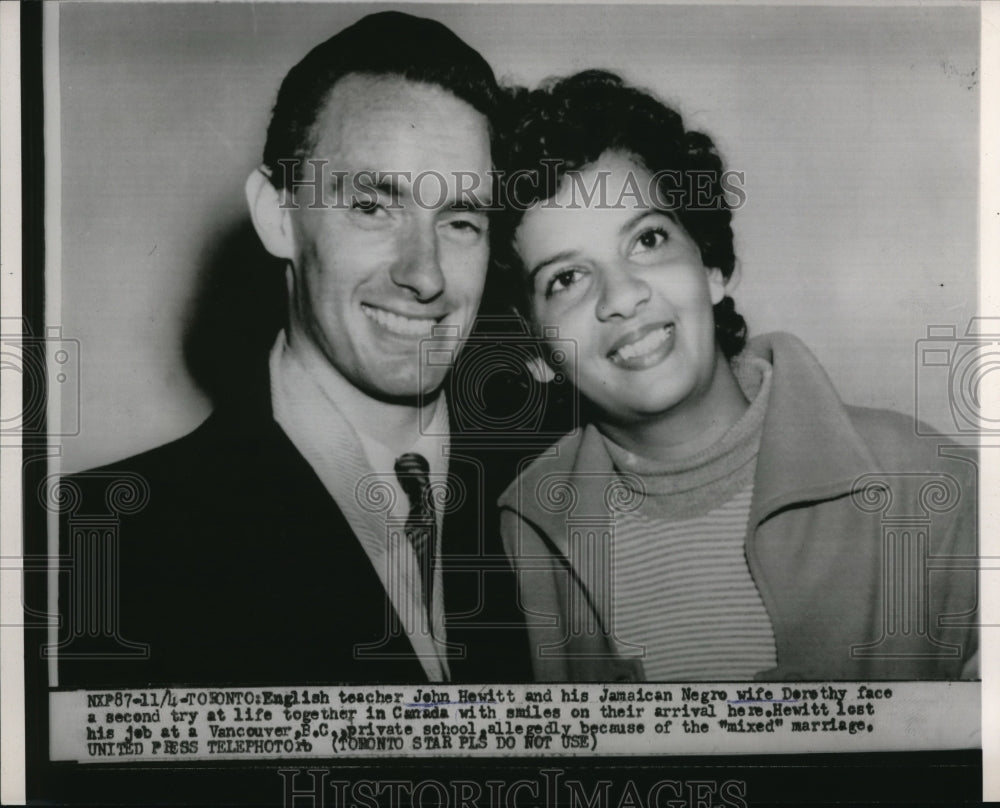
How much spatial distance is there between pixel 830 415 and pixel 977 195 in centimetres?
64

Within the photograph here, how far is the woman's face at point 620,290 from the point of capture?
217 centimetres

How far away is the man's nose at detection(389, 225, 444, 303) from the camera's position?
215 cm

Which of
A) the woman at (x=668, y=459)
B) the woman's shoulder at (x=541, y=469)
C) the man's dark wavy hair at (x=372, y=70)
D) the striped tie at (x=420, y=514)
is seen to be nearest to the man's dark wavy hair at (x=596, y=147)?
the woman at (x=668, y=459)

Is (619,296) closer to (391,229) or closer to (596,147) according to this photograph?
(596,147)

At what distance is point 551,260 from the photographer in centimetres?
217

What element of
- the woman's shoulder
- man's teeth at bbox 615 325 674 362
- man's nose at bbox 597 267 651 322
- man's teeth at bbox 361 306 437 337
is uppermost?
man's nose at bbox 597 267 651 322

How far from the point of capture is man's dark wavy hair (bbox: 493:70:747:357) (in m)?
2.17

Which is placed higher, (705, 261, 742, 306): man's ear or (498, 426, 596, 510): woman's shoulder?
(705, 261, 742, 306): man's ear

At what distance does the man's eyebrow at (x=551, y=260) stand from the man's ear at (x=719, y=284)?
0.33 metres

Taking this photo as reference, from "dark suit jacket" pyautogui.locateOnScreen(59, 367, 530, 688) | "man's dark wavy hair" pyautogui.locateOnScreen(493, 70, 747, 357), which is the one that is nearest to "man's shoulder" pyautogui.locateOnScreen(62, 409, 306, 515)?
"dark suit jacket" pyautogui.locateOnScreen(59, 367, 530, 688)

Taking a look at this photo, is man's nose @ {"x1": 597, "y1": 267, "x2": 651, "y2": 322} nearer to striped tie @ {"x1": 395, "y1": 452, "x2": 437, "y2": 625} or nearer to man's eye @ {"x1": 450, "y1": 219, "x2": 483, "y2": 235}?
man's eye @ {"x1": 450, "y1": 219, "x2": 483, "y2": 235}

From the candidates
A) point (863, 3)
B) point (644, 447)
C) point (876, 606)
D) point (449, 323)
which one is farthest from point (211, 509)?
point (863, 3)

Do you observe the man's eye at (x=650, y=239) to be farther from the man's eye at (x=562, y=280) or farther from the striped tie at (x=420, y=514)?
the striped tie at (x=420, y=514)

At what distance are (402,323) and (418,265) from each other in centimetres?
14
